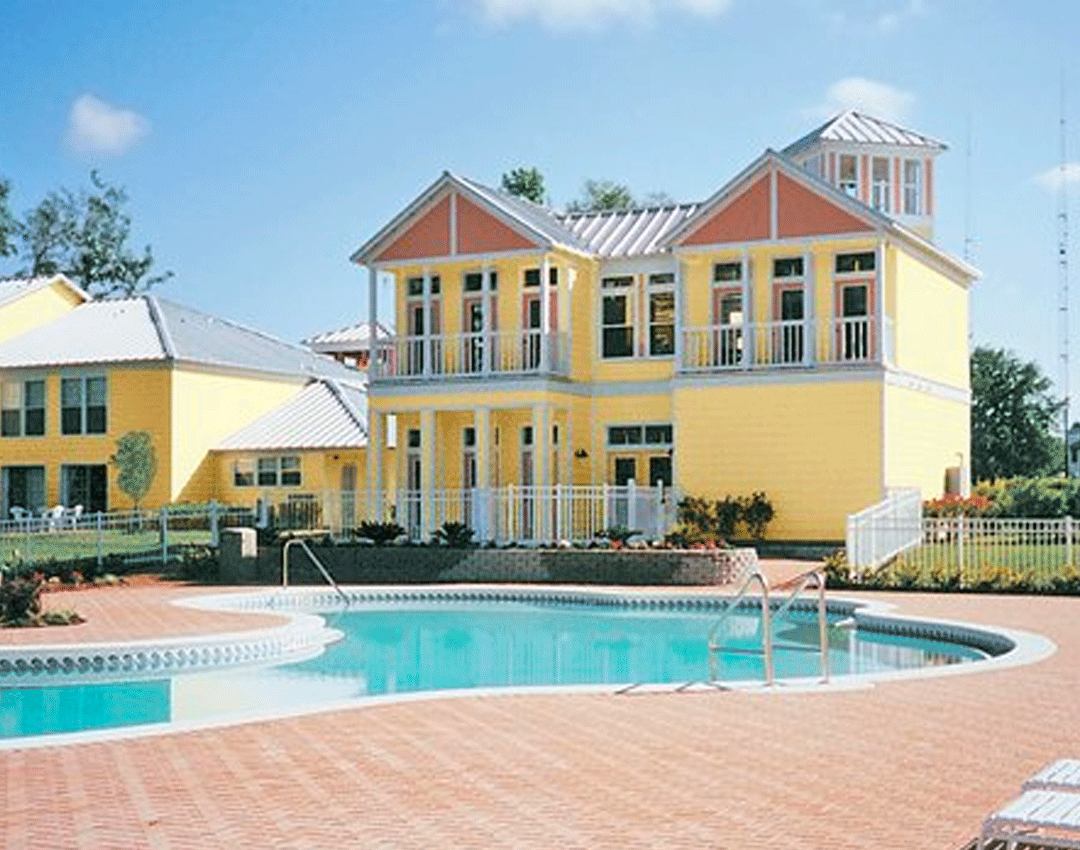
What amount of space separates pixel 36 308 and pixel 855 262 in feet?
93.5

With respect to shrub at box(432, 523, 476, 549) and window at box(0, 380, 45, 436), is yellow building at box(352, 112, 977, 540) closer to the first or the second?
shrub at box(432, 523, 476, 549)

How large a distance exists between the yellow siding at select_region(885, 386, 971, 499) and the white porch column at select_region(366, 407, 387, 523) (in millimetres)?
10838

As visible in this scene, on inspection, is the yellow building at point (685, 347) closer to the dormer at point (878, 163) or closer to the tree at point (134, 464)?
the dormer at point (878, 163)

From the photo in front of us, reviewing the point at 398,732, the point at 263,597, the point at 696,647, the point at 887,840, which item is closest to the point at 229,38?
the point at 263,597

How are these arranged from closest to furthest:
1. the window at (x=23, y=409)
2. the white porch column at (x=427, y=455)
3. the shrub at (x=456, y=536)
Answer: the shrub at (x=456, y=536)
the white porch column at (x=427, y=455)
the window at (x=23, y=409)

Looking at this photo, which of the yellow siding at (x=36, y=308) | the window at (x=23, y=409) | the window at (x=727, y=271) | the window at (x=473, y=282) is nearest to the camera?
the window at (x=727, y=271)

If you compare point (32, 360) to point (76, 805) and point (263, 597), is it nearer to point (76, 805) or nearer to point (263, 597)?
point (263, 597)

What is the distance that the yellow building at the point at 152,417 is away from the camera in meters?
42.5

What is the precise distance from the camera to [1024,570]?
24.5 m

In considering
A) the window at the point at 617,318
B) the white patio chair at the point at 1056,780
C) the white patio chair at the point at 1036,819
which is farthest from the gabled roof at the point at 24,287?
the white patio chair at the point at 1036,819

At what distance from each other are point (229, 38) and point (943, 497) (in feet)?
64.1

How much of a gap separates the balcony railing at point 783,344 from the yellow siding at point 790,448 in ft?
1.86

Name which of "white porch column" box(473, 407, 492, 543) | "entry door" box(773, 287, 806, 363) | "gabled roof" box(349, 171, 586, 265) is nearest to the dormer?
"entry door" box(773, 287, 806, 363)

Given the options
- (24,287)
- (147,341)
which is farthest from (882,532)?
(24,287)
